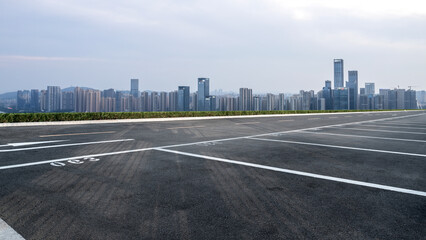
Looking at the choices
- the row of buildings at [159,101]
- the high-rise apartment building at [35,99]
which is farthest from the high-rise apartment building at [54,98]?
the high-rise apartment building at [35,99]

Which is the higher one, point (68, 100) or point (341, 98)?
point (341, 98)

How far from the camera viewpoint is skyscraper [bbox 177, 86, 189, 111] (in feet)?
384

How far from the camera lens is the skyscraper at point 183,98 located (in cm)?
11700

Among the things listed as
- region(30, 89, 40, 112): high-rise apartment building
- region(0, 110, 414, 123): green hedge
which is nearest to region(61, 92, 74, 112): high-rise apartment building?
region(30, 89, 40, 112): high-rise apartment building

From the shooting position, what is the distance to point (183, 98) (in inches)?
4658

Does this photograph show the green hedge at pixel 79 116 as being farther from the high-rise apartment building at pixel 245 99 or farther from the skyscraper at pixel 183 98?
the high-rise apartment building at pixel 245 99

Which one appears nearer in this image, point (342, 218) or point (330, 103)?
point (342, 218)

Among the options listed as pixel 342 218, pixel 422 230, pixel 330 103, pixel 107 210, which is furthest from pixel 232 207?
pixel 330 103

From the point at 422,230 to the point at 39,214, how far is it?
181 inches

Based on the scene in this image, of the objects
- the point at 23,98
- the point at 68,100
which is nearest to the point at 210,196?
the point at 68,100

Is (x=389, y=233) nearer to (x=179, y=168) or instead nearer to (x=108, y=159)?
(x=179, y=168)

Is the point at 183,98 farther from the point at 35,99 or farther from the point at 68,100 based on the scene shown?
the point at 35,99

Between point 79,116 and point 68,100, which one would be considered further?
point 68,100

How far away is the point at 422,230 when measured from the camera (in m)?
3.11
